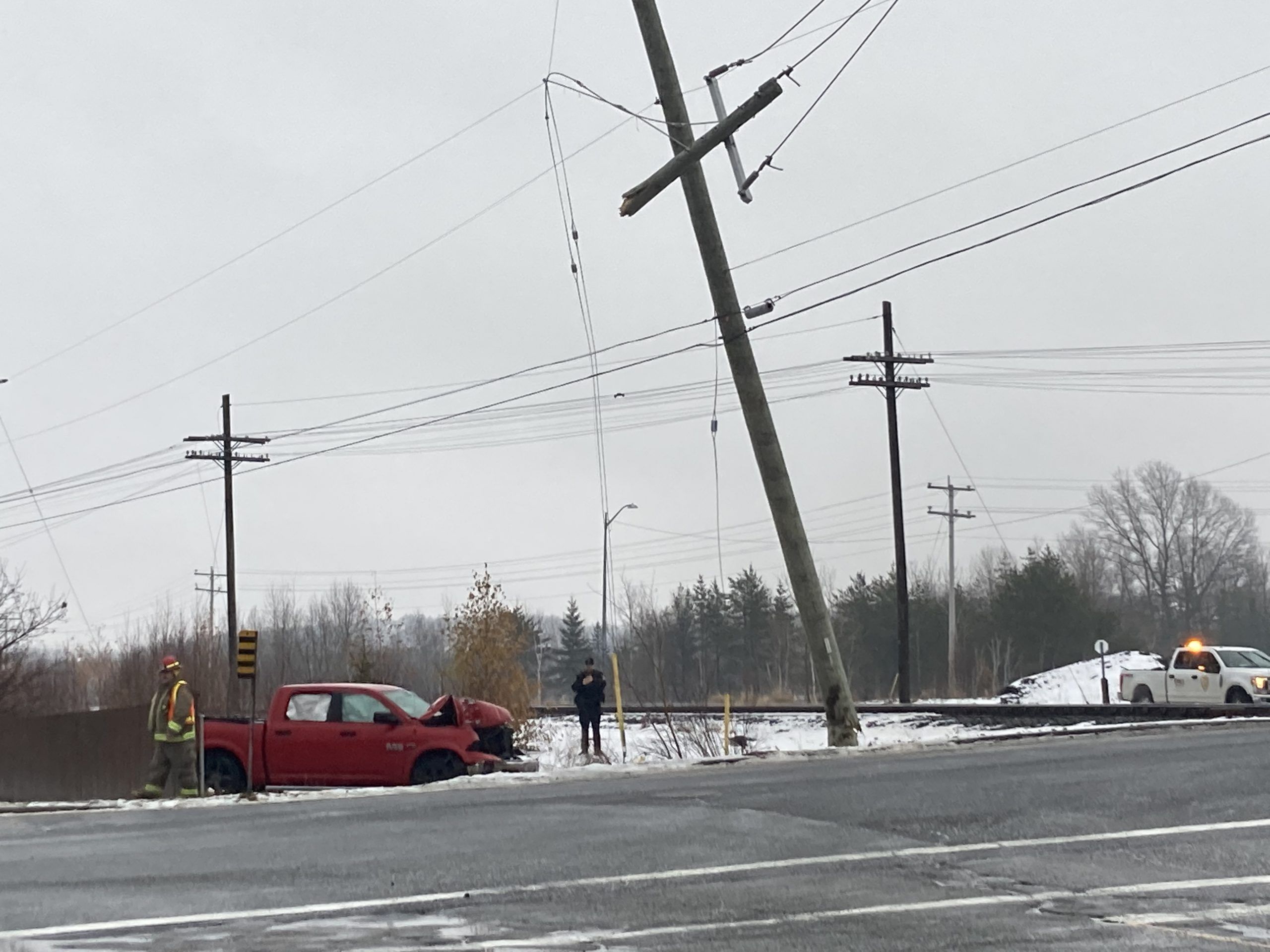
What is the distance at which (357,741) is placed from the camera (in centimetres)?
2011

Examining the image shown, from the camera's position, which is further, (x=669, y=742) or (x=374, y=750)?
(x=669, y=742)

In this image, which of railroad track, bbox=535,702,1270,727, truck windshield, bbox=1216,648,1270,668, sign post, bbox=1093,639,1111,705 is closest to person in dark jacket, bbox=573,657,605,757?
railroad track, bbox=535,702,1270,727

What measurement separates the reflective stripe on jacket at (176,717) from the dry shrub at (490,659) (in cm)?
1215

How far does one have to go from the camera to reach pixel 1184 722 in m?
20.0

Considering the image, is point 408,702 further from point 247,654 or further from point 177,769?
point 177,769

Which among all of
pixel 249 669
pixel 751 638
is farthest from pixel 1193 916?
pixel 751 638

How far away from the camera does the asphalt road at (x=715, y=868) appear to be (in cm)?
700

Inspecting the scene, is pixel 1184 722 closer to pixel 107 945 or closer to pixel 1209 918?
pixel 1209 918

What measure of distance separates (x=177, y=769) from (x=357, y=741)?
227 cm

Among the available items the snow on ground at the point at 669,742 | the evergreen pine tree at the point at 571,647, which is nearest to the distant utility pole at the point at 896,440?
Answer: the snow on ground at the point at 669,742

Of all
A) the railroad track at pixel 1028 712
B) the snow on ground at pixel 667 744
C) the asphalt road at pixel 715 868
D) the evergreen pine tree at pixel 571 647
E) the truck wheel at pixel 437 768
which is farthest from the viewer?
the evergreen pine tree at pixel 571 647

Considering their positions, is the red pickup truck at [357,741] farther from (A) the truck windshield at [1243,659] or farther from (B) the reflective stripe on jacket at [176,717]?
(A) the truck windshield at [1243,659]

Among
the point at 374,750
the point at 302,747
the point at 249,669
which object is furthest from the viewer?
the point at 302,747

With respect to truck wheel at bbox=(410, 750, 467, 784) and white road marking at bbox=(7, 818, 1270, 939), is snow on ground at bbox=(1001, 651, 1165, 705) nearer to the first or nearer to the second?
truck wheel at bbox=(410, 750, 467, 784)
